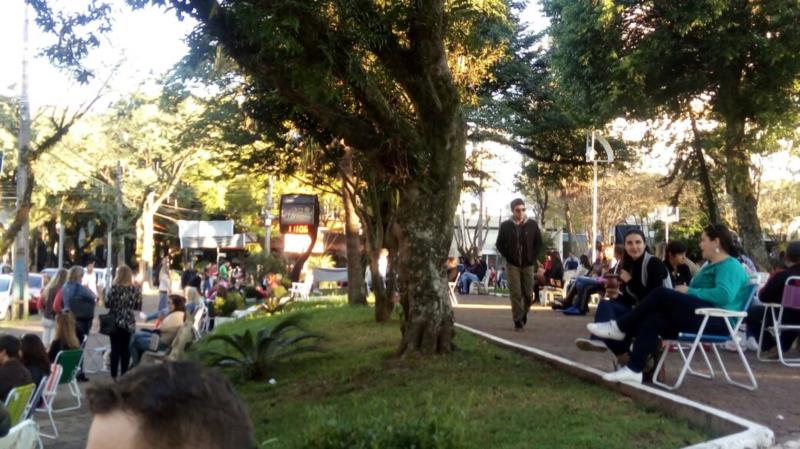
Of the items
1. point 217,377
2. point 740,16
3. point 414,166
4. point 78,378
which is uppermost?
point 740,16

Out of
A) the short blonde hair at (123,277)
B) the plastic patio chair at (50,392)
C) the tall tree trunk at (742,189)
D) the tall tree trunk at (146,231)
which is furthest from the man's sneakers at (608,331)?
the tall tree trunk at (146,231)

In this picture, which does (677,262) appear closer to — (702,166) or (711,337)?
(711,337)

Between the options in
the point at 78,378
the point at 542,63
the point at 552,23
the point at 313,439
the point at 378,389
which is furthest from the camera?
the point at 542,63

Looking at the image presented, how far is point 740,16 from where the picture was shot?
57.6ft

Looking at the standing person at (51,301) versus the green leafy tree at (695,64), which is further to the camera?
the green leafy tree at (695,64)

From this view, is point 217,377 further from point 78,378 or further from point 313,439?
point 78,378

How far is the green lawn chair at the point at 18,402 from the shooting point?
726 cm

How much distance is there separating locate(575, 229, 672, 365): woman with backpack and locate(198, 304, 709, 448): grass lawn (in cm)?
38

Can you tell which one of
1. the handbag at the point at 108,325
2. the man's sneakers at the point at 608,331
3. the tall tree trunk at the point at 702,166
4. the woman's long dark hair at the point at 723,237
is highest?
the tall tree trunk at the point at 702,166

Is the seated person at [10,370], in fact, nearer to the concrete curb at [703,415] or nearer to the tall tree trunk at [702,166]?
the concrete curb at [703,415]

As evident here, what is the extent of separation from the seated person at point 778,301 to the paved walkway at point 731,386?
1.01 feet

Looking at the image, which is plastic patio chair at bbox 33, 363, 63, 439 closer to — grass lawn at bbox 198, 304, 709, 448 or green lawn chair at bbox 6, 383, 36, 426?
green lawn chair at bbox 6, 383, 36, 426

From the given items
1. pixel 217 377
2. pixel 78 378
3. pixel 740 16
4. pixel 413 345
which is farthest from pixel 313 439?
pixel 740 16

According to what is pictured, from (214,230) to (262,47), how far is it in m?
41.8
